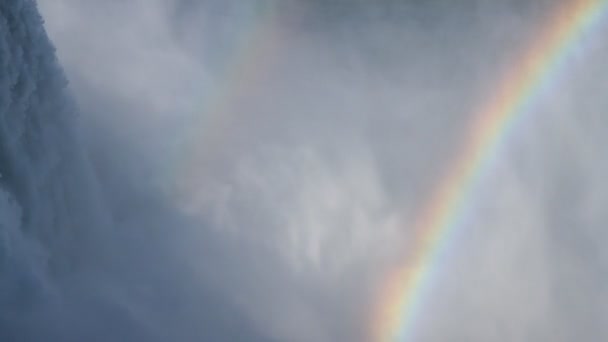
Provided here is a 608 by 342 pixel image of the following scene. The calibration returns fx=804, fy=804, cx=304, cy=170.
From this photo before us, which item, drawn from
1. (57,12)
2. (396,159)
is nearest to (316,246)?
(396,159)

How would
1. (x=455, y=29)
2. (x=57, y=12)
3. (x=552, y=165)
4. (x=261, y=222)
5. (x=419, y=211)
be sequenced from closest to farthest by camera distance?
1. (x=261, y=222)
2. (x=57, y=12)
3. (x=419, y=211)
4. (x=552, y=165)
5. (x=455, y=29)

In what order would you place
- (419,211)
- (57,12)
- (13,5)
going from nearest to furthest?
1. (13,5)
2. (57,12)
3. (419,211)

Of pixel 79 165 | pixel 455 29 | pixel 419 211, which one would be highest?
pixel 455 29

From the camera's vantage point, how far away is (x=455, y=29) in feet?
166

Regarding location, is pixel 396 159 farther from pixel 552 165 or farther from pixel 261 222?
pixel 261 222

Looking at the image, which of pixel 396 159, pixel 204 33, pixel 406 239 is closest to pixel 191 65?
pixel 204 33

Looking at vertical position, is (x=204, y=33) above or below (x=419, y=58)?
below

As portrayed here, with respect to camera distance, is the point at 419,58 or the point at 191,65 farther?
the point at 419,58

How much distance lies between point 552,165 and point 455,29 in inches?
601

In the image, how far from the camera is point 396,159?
3653 centimetres

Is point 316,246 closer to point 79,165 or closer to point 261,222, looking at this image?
point 261,222

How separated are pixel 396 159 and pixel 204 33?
1116 centimetres

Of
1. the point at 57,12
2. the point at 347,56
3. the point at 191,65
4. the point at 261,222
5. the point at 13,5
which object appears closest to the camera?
the point at 13,5

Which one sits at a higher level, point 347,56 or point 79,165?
point 347,56
